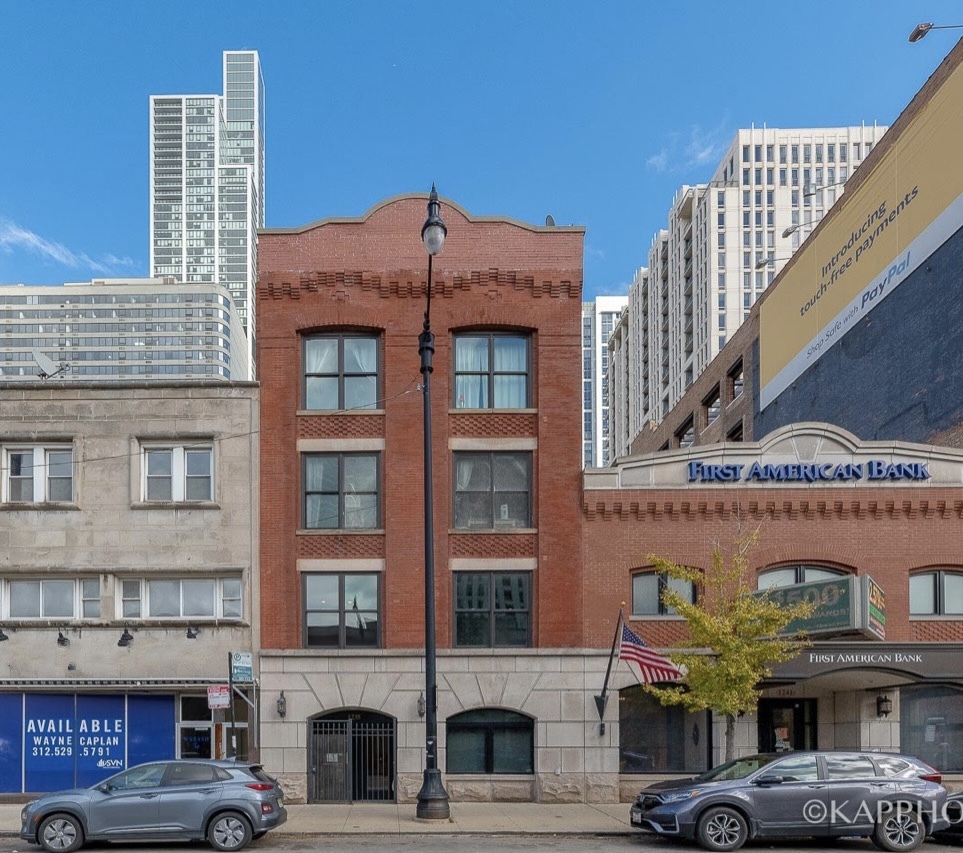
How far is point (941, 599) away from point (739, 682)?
651cm

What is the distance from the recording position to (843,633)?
22500mm

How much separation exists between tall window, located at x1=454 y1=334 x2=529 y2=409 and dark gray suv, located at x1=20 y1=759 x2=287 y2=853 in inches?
413

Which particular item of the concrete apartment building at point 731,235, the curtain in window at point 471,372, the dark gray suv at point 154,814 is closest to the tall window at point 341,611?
the curtain in window at point 471,372

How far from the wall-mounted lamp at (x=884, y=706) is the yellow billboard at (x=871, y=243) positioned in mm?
16022

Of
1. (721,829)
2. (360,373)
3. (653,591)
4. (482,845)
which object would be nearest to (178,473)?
(360,373)

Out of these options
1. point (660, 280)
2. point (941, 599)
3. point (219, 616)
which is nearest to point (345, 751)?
point (219, 616)

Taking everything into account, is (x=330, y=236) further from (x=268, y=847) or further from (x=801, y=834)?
(x=801, y=834)

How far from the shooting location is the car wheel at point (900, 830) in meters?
17.4

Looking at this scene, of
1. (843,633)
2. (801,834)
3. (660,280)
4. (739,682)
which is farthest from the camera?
(660,280)

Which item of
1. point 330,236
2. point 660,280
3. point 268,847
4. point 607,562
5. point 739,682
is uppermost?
point 660,280

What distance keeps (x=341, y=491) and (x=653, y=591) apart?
24.2ft

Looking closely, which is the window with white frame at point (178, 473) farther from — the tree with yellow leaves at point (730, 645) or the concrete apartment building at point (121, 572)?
the tree with yellow leaves at point (730, 645)

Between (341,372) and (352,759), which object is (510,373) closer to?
(341,372)

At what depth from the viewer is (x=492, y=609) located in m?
24.3
